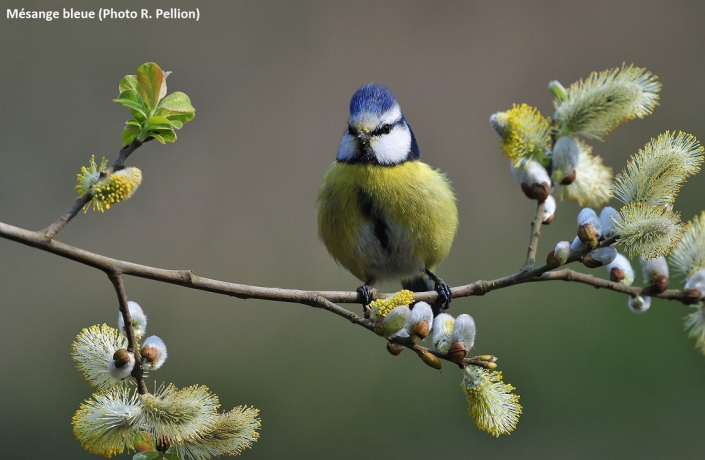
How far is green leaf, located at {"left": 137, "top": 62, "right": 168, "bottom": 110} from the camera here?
122 centimetres

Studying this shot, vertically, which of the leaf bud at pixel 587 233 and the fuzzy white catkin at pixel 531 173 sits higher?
the fuzzy white catkin at pixel 531 173

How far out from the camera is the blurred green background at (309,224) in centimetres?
350

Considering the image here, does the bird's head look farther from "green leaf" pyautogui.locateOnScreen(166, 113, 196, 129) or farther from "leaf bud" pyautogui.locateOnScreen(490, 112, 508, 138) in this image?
"green leaf" pyautogui.locateOnScreen(166, 113, 196, 129)

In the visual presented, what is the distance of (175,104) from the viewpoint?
1258mm

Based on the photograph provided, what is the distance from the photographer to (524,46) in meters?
4.87

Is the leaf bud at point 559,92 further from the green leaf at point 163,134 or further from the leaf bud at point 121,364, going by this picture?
the leaf bud at point 121,364

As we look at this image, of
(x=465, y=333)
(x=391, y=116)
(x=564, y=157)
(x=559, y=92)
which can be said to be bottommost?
(x=465, y=333)

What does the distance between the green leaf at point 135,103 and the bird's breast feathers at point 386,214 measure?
1.00 metres

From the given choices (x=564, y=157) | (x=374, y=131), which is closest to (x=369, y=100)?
(x=374, y=131)

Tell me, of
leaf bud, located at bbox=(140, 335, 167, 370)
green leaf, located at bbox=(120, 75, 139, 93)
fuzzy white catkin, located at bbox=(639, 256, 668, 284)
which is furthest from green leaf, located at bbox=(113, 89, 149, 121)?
fuzzy white catkin, located at bbox=(639, 256, 668, 284)

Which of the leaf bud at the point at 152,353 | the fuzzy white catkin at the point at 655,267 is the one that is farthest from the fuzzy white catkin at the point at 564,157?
the leaf bud at the point at 152,353

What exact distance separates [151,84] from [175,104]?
0.17 ft

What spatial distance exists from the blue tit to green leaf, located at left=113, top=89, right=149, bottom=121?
0.97 m

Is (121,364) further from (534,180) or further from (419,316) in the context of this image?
(534,180)
